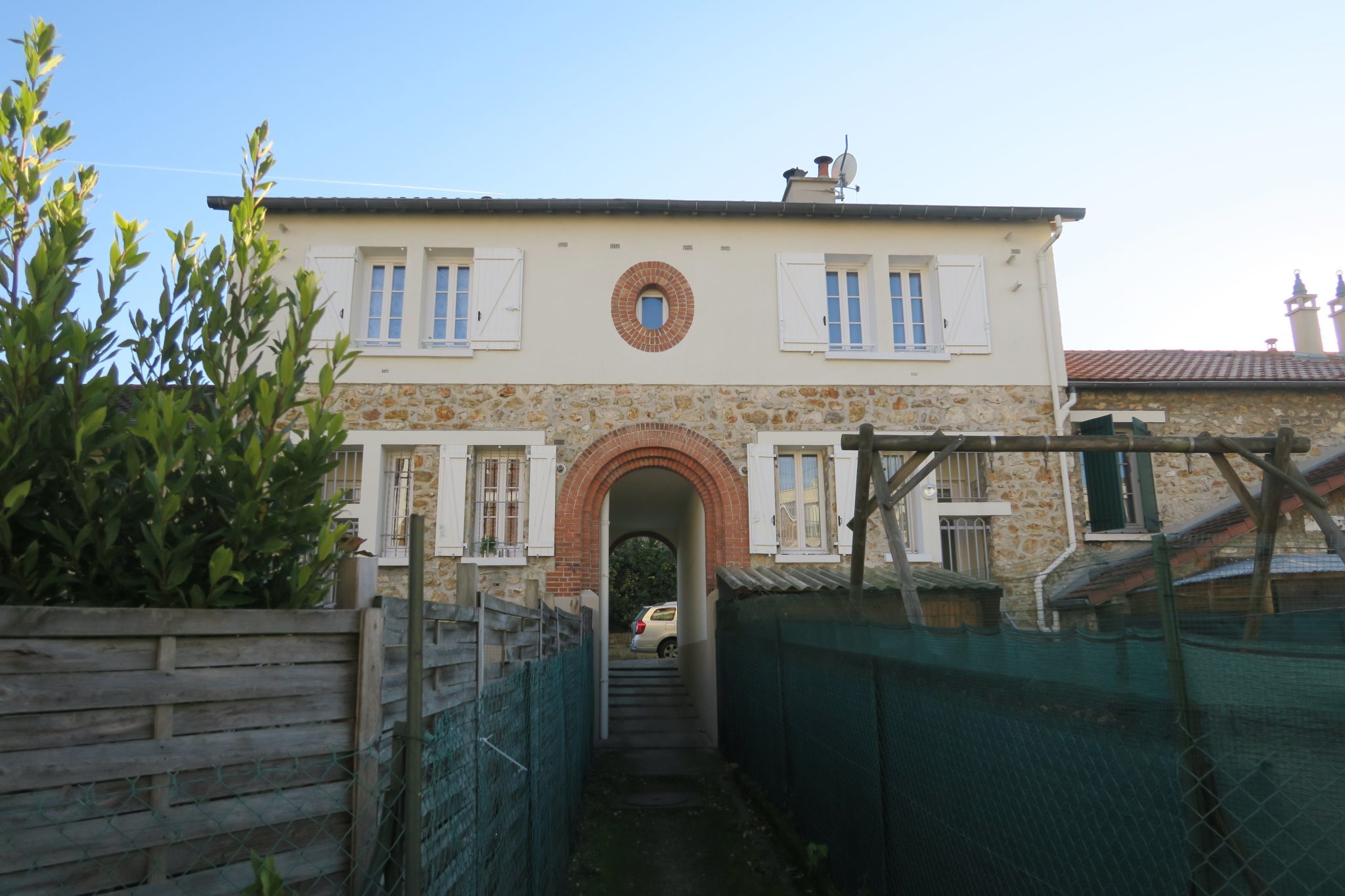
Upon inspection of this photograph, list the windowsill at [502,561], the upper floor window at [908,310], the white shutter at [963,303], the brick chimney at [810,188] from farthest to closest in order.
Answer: the brick chimney at [810,188]
the upper floor window at [908,310]
the white shutter at [963,303]
the windowsill at [502,561]

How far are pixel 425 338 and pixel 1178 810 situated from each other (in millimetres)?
12011

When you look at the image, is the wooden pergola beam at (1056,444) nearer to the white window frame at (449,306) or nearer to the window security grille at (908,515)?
the window security grille at (908,515)

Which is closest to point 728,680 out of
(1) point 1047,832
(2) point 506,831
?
(2) point 506,831

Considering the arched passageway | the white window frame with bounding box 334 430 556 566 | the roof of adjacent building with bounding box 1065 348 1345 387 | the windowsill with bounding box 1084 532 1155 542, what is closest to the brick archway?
the arched passageway

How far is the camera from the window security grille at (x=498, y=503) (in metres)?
12.7

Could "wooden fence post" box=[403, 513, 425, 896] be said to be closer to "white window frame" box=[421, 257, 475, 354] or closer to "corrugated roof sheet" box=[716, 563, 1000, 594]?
"corrugated roof sheet" box=[716, 563, 1000, 594]

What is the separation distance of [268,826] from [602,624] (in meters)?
11.0

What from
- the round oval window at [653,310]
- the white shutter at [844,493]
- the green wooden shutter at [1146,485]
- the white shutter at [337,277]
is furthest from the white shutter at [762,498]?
the white shutter at [337,277]

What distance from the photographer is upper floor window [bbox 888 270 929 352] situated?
13.8 meters

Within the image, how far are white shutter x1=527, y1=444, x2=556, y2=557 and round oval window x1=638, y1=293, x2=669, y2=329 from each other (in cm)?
234

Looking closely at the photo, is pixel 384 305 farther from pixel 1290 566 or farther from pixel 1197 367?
pixel 1197 367

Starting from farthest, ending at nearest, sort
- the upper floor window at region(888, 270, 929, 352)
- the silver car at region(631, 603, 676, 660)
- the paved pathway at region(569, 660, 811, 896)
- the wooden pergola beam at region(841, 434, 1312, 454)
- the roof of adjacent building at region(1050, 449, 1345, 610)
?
the silver car at region(631, 603, 676, 660) < the upper floor window at region(888, 270, 929, 352) < the wooden pergola beam at region(841, 434, 1312, 454) < the paved pathway at region(569, 660, 811, 896) < the roof of adjacent building at region(1050, 449, 1345, 610)

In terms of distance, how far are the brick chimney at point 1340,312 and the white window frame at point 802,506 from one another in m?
12.7

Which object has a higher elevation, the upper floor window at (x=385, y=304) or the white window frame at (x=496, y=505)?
the upper floor window at (x=385, y=304)
